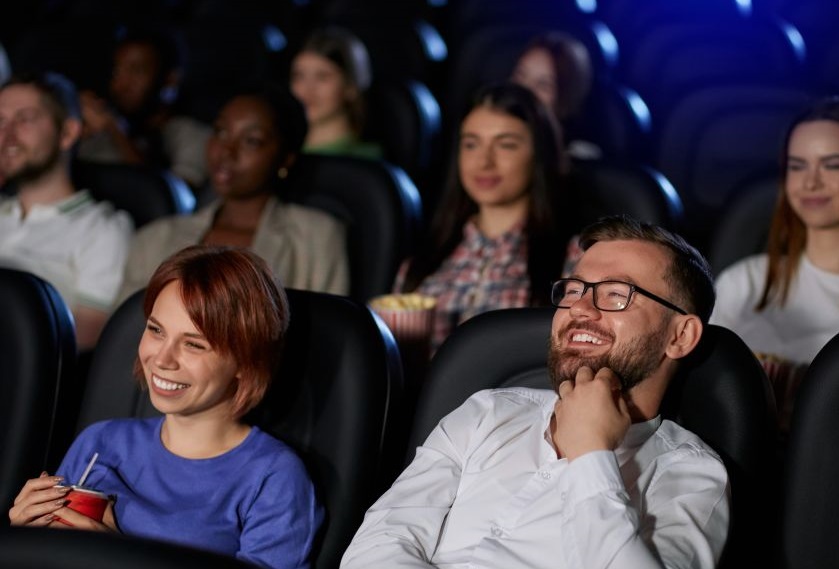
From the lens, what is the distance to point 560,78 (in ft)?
11.4

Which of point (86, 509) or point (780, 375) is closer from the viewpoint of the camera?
point (86, 509)

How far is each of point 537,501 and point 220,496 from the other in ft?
1.38

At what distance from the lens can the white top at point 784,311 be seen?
2250mm

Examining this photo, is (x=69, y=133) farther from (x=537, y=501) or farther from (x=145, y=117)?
(x=537, y=501)

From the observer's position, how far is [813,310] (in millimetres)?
2270

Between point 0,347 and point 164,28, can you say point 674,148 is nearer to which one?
point 164,28

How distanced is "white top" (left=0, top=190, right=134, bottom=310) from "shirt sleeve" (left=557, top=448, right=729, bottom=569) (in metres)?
1.53

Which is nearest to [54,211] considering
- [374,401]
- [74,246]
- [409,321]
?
[74,246]

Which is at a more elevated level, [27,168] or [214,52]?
[214,52]

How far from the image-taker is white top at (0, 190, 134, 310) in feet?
9.01

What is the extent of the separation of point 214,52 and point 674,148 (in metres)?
1.79

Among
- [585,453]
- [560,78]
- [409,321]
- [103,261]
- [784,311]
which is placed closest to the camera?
[585,453]

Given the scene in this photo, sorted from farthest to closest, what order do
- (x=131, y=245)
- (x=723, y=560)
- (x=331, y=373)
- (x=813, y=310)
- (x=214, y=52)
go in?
(x=214, y=52)
(x=131, y=245)
(x=813, y=310)
(x=331, y=373)
(x=723, y=560)

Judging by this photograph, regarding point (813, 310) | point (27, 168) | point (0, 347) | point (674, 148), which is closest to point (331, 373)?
point (0, 347)
